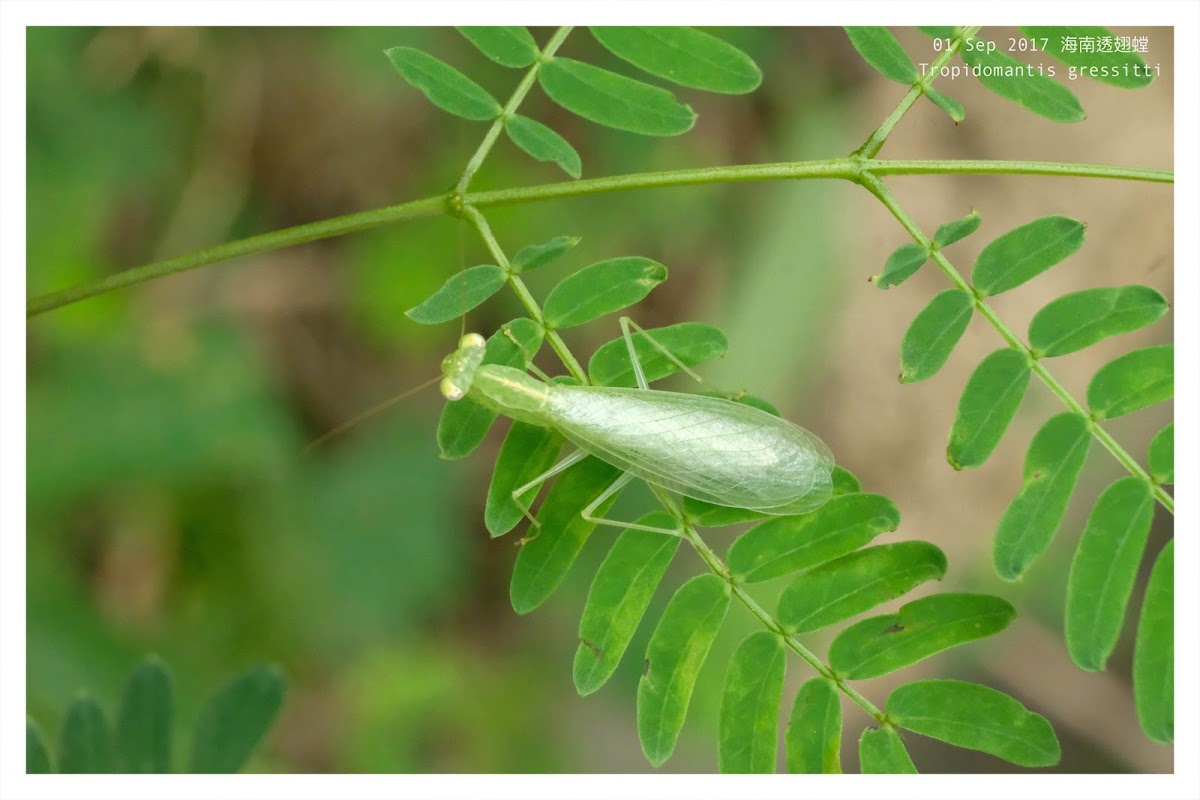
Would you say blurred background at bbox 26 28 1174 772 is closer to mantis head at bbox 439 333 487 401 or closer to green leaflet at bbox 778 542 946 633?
mantis head at bbox 439 333 487 401

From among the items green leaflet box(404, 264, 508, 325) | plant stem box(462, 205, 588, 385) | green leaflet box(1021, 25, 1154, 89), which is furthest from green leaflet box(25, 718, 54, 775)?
green leaflet box(1021, 25, 1154, 89)

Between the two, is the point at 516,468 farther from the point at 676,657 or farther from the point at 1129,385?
the point at 1129,385

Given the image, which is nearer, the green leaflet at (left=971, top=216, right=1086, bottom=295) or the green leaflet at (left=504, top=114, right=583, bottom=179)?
the green leaflet at (left=971, top=216, right=1086, bottom=295)

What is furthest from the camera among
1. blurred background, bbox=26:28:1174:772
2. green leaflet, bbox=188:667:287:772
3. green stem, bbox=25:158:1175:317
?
blurred background, bbox=26:28:1174:772
